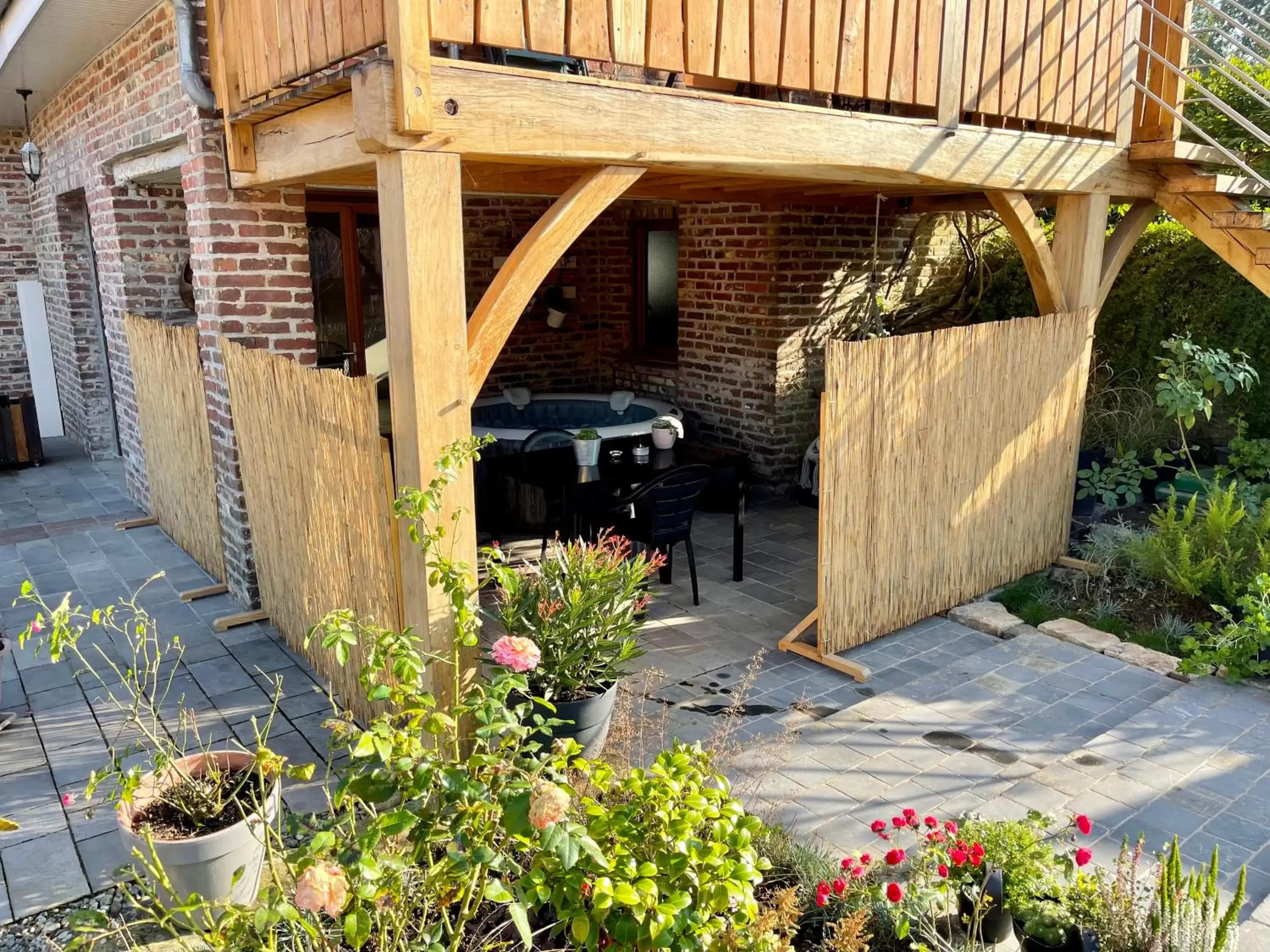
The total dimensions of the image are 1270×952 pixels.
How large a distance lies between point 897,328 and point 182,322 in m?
5.77

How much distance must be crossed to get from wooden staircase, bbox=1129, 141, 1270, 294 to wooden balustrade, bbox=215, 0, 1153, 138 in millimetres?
329

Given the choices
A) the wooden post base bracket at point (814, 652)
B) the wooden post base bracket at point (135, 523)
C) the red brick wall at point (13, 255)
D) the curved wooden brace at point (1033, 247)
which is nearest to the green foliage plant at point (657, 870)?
the wooden post base bracket at point (814, 652)

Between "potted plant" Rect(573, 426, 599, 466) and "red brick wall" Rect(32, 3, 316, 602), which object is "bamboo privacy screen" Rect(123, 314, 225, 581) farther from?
"potted plant" Rect(573, 426, 599, 466)

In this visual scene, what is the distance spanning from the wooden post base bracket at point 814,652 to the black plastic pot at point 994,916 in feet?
6.61

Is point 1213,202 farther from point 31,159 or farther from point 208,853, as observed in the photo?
point 31,159

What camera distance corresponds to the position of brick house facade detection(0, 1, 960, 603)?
4926 mm

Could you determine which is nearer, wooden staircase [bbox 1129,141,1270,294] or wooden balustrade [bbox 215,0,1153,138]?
wooden balustrade [bbox 215,0,1153,138]

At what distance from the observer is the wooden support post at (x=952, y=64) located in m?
4.41

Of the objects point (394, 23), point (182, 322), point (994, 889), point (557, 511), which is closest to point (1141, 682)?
point (994, 889)

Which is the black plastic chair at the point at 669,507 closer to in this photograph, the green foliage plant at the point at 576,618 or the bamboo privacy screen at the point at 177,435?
the green foliage plant at the point at 576,618

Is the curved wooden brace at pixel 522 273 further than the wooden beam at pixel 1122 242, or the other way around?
the wooden beam at pixel 1122 242

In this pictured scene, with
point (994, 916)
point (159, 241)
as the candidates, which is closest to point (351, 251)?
point (159, 241)

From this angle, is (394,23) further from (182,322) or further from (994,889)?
(182,322)

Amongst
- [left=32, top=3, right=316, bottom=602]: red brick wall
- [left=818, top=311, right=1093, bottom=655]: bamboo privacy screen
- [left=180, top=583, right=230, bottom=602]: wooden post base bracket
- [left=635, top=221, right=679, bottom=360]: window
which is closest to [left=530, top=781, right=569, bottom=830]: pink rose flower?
[left=818, top=311, right=1093, bottom=655]: bamboo privacy screen
